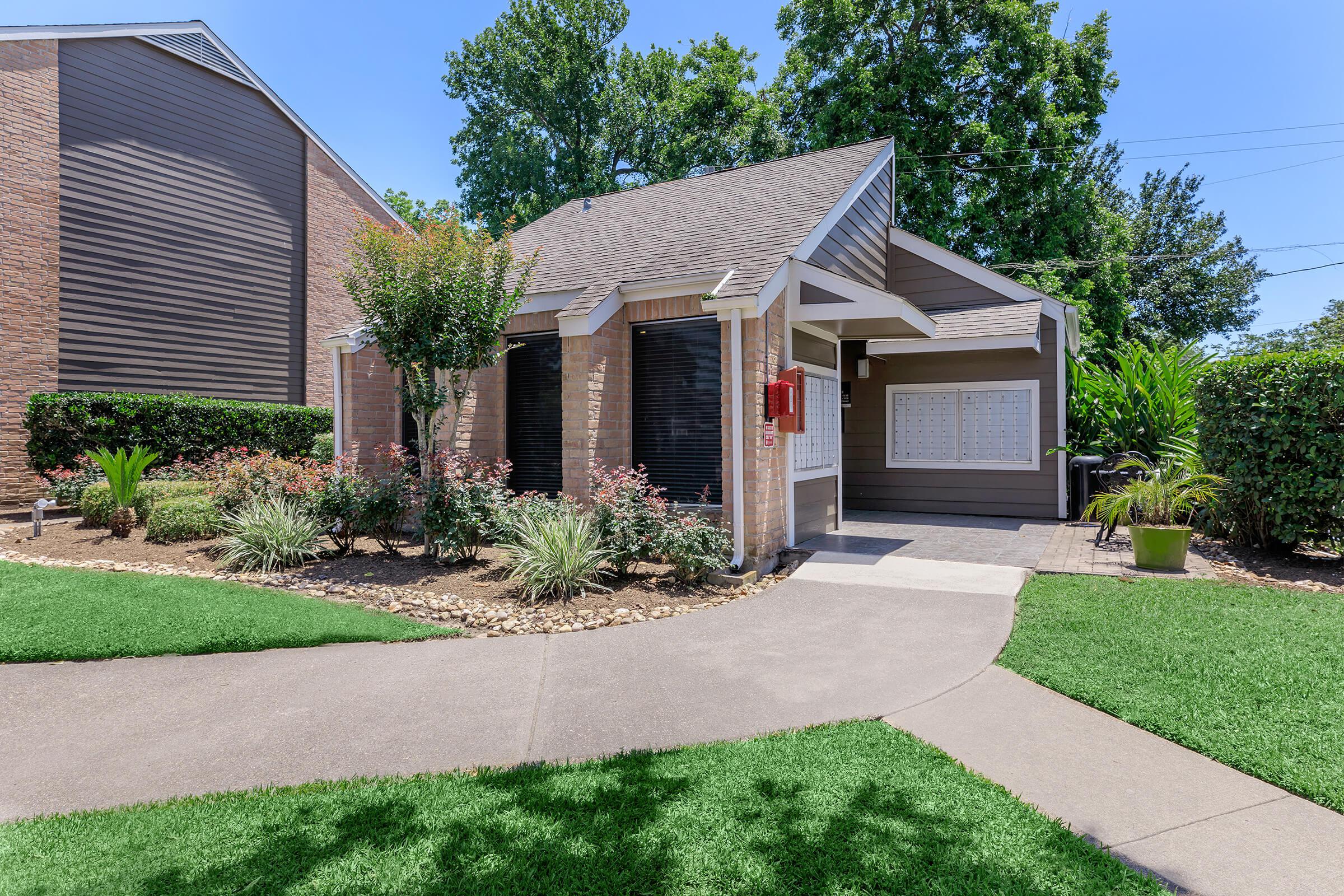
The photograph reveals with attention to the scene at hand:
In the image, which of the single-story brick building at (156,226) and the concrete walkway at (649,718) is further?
the single-story brick building at (156,226)

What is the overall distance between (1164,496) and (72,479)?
15396mm

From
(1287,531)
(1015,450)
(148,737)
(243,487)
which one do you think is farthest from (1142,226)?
(148,737)

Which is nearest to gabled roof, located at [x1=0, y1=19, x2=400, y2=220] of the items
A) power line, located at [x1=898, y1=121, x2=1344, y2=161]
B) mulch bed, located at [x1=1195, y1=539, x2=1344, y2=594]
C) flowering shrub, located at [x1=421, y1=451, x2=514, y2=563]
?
flowering shrub, located at [x1=421, y1=451, x2=514, y2=563]

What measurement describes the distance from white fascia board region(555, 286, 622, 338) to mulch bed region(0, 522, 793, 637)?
2623 mm

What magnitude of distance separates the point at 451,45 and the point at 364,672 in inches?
1146

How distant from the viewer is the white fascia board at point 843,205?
28.0ft

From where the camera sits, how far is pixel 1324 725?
3.54 m

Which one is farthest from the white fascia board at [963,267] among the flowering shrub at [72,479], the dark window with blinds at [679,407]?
the flowering shrub at [72,479]

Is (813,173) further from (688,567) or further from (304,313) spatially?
(304,313)

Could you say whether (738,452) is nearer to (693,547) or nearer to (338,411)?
(693,547)

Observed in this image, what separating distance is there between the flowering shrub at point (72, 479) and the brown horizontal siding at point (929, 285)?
13701mm

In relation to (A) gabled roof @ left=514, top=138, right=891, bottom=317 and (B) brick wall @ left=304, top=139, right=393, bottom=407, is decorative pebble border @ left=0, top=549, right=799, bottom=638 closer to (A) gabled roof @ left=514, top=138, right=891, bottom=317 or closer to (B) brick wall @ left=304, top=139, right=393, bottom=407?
(A) gabled roof @ left=514, top=138, right=891, bottom=317

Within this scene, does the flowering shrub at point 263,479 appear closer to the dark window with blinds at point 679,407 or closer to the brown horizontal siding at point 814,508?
the dark window with blinds at point 679,407

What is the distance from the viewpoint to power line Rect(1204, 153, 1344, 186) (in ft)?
77.8
